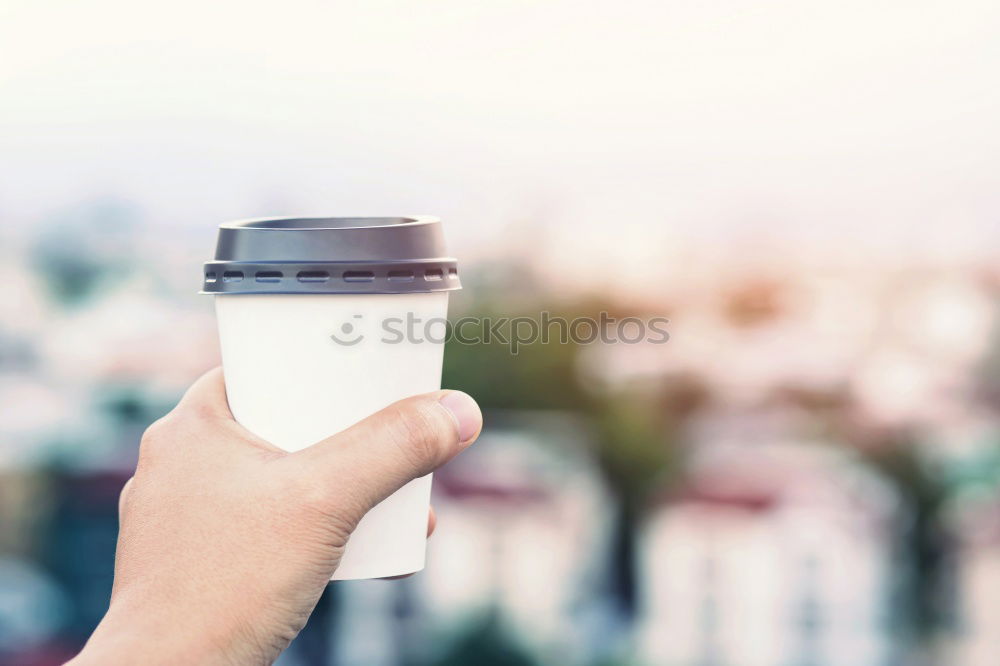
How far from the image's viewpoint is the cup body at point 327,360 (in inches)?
37.0

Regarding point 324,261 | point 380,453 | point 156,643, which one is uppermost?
point 324,261

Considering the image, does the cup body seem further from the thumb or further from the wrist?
the wrist

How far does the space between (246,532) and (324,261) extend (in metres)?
0.27

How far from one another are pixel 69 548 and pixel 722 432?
737 cm

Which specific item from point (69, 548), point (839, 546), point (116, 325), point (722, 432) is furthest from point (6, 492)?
point (839, 546)

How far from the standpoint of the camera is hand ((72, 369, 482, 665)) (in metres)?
0.83

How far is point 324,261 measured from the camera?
913 millimetres

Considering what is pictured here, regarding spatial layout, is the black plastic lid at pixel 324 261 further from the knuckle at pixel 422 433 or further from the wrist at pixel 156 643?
the wrist at pixel 156 643

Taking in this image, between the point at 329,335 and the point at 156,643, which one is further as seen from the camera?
the point at 329,335


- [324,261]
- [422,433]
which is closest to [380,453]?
[422,433]

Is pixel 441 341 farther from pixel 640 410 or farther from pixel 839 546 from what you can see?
pixel 640 410

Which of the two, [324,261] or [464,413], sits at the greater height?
[324,261]

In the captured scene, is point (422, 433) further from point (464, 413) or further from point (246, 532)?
point (246, 532)

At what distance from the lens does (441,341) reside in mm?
1013
